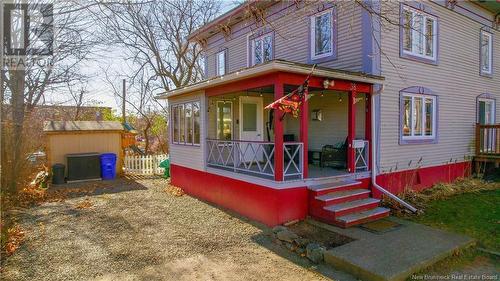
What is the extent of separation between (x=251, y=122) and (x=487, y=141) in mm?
8960

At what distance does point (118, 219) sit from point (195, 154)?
10.5 feet

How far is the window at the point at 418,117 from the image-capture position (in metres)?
8.83

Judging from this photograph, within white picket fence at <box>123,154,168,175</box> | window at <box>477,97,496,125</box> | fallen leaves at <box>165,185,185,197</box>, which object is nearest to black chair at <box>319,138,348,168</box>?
fallen leaves at <box>165,185,185,197</box>

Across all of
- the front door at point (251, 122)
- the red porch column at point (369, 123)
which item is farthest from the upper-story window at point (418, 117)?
the front door at point (251, 122)

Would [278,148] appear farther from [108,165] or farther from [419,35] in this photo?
[108,165]

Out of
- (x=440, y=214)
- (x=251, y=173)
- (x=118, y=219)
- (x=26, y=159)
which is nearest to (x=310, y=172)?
(x=251, y=173)

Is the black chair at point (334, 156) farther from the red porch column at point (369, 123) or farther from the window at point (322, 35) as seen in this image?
the window at point (322, 35)

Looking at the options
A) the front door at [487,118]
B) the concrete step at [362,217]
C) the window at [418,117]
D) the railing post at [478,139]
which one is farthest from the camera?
the front door at [487,118]

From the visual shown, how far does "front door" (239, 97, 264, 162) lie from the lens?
34.6ft

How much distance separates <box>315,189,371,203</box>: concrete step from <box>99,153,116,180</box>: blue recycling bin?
9.58 m

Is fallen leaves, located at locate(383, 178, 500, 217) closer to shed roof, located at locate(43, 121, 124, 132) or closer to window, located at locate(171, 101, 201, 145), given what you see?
window, located at locate(171, 101, 201, 145)

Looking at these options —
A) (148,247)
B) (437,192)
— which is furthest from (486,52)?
(148,247)

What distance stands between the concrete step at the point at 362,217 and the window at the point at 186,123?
5.11 metres

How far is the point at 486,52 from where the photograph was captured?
11812mm
